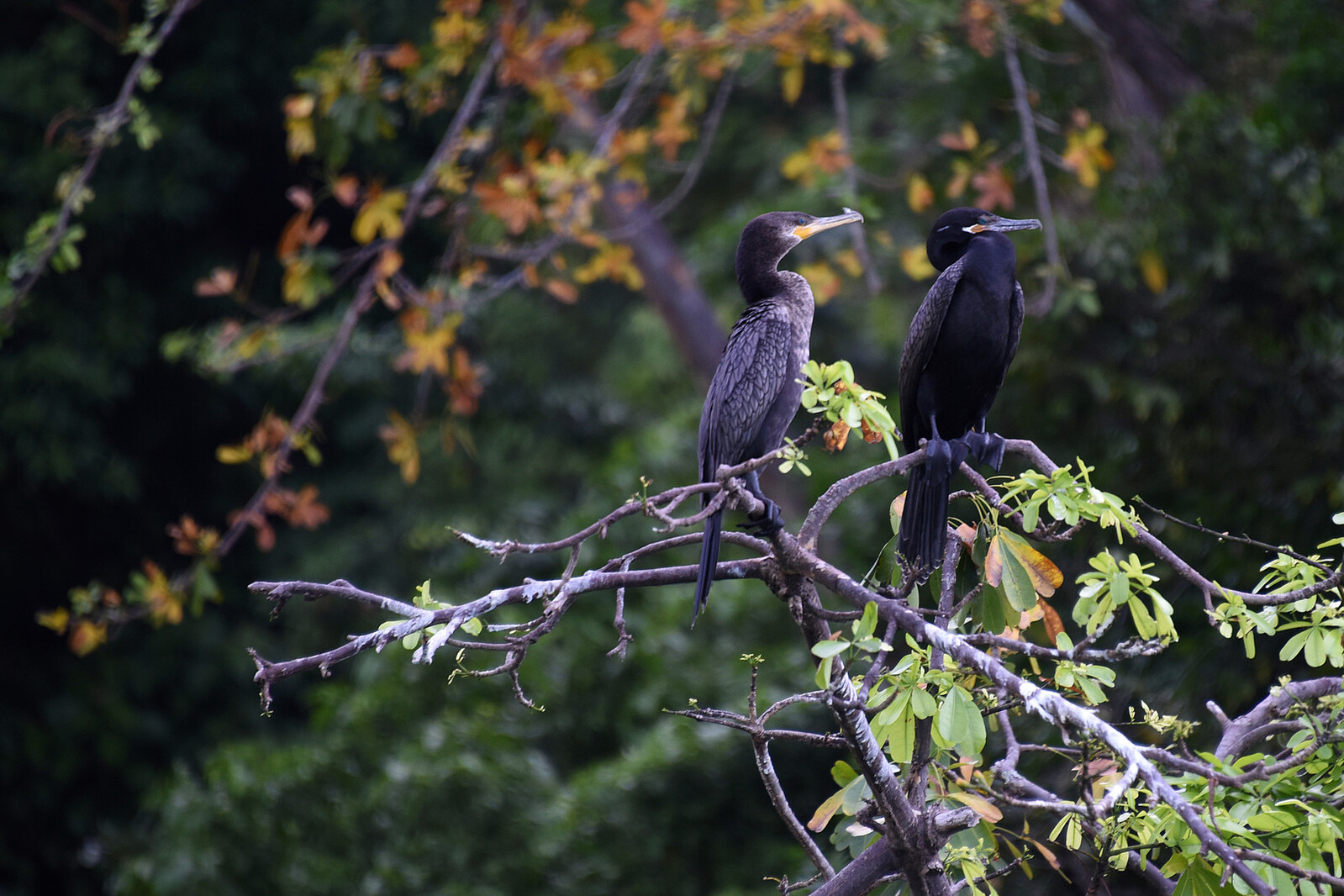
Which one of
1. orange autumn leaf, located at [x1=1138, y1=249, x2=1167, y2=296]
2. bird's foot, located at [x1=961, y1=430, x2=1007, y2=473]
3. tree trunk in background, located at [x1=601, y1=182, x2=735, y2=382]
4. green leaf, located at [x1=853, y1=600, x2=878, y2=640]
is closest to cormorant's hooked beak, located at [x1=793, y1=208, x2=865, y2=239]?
bird's foot, located at [x1=961, y1=430, x2=1007, y2=473]

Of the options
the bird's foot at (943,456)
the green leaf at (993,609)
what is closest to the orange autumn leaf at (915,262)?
the bird's foot at (943,456)

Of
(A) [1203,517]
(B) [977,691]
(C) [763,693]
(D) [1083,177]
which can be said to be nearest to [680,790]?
(C) [763,693]

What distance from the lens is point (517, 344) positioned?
27.4 ft

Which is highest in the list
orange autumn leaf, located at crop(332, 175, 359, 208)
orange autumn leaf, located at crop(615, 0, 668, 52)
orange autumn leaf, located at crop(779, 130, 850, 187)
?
orange autumn leaf, located at crop(615, 0, 668, 52)

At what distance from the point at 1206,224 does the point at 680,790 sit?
327 cm

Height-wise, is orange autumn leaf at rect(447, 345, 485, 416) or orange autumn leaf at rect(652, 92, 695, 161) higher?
orange autumn leaf at rect(652, 92, 695, 161)

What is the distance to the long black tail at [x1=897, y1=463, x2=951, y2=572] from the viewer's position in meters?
2.20

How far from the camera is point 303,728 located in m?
8.06

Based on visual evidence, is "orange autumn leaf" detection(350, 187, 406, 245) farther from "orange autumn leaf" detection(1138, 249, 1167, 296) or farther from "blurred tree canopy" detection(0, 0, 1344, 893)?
"orange autumn leaf" detection(1138, 249, 1167, 296)

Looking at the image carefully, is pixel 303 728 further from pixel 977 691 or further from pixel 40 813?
pixel 977 691

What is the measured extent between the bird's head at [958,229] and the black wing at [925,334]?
0.08m

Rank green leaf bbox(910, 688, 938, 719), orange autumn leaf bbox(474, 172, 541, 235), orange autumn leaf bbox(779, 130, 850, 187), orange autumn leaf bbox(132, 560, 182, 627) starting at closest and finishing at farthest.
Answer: green leaf bbox(910, 688, 938, 719), orange autumn leaf bbox(132, 560, 182, 627), orange autumn leaf bbox(474, 172, 541, 235), orange autumn leaf bbox(779, 130, 850, 187)

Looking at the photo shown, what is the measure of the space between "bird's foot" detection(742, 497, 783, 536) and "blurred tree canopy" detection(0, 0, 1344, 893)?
6.09 ft

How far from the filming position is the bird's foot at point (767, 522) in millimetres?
2014
